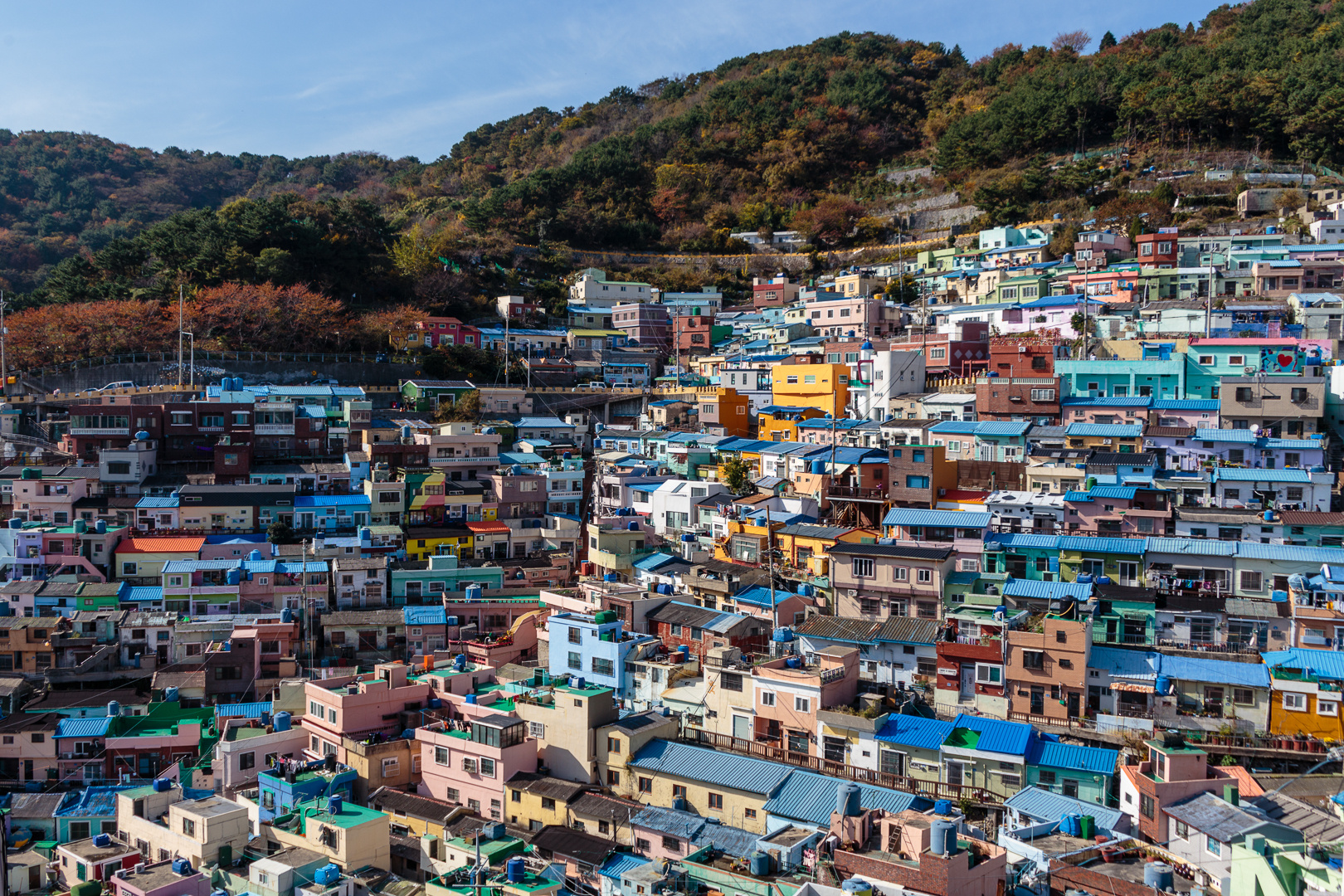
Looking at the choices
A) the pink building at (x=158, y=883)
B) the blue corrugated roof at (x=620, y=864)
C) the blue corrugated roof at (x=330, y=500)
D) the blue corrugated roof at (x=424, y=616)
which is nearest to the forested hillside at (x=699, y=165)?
the blue corrugated roof at (x=330, y=500)

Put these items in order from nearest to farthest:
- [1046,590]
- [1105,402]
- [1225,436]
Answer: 1. [1046,590]
2. [1225,436]
3. [1105,402]

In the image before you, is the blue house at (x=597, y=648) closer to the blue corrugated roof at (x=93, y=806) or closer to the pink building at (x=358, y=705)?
the pink building at (x=358, y=705)

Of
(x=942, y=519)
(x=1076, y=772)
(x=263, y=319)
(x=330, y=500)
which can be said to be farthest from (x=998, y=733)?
(x=263, y=319)

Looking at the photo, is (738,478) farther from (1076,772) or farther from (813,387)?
(1076,772)

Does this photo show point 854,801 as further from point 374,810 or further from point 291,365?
point 291,365

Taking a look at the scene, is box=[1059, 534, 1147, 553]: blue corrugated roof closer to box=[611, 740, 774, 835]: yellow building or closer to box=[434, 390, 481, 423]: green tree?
box=[611, 740, 774, 835]: yellow building

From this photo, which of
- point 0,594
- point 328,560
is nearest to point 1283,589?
point 328,560

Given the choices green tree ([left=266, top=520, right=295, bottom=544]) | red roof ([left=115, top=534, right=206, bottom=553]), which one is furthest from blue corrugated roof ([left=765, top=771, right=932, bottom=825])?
red roof ([left=115, top=534, right=206, bottom=553])
